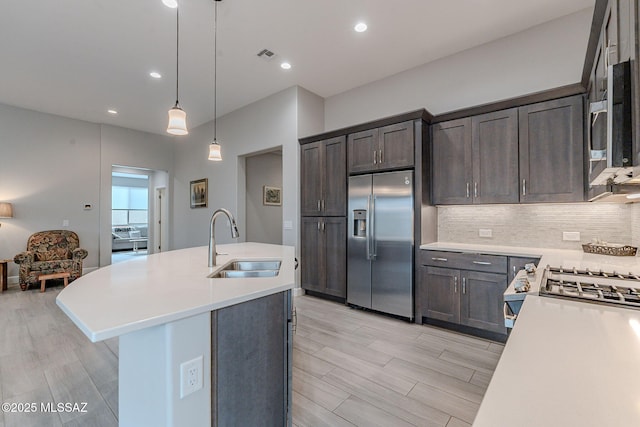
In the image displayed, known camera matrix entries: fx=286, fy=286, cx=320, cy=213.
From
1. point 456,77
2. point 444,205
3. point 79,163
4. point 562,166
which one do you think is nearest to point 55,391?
point 444,205

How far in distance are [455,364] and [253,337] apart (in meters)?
1.88

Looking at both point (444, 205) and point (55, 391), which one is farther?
point (444, 205)

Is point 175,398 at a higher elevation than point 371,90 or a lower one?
lower

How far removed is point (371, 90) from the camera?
432cm

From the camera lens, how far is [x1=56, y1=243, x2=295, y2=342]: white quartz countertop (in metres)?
→ 0.94

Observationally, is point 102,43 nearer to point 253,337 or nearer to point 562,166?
point 253,337

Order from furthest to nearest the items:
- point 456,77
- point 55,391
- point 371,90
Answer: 1. point 371,90
2. point 456,77
3. point 55,391

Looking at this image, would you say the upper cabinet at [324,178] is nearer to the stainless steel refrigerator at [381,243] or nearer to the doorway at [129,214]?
the stainless steel refrigerator at [381,243]

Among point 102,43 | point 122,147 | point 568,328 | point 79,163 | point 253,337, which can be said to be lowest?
point 253,337

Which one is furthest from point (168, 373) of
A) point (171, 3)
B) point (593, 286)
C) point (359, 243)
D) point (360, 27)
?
point (360, 27)

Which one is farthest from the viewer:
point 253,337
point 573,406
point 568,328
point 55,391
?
point 55,391

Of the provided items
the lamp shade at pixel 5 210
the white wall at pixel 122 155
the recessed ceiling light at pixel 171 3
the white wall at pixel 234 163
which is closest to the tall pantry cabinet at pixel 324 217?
the white wall at pixel 234 163

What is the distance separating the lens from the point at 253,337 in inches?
51.3

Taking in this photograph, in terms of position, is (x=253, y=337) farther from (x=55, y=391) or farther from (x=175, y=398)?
(x=55, y=391)
